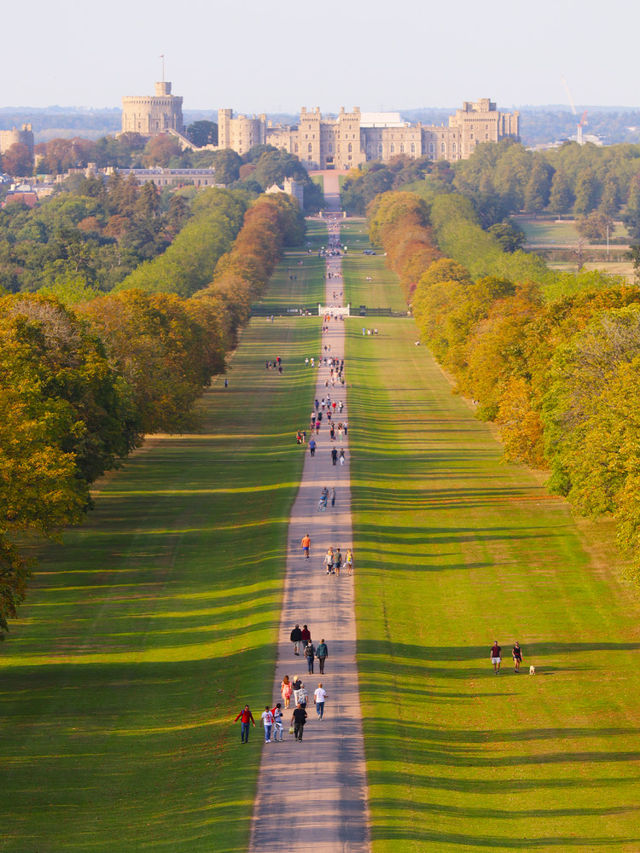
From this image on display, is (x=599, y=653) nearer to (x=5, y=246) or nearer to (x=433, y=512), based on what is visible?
(x=433, y=512)

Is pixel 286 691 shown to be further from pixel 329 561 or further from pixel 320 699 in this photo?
pixel 329 561

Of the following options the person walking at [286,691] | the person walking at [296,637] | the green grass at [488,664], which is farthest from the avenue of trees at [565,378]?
the person walking at [286,691]

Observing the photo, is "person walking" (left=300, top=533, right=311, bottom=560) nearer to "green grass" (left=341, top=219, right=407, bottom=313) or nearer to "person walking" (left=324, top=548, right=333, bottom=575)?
"person walking" (left=324, top=548, right=333, bottom=575)

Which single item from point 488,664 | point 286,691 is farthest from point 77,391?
point 286,691

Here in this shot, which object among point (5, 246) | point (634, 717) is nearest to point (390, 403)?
point (634, 717)

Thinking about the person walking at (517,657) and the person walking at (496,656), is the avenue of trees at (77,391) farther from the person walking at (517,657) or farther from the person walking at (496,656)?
the person walking at (517,657)

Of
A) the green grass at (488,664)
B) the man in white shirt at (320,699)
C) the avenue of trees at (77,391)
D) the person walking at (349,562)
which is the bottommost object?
the green grass at (488,664)

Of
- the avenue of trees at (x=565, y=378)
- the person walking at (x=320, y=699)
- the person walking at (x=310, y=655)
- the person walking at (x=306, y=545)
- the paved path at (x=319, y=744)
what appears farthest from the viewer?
the person walking at (x=306, y=545)

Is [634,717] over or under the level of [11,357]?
under
